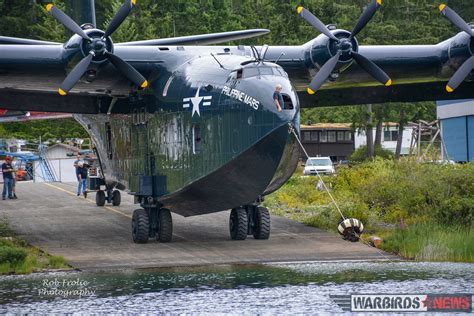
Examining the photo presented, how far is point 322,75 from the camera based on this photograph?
25.6 m

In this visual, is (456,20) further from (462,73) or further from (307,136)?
(307,136)

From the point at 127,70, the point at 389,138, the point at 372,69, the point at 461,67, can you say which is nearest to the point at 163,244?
the point at 127,70

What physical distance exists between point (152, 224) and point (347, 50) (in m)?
7.36

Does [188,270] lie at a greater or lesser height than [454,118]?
lesser

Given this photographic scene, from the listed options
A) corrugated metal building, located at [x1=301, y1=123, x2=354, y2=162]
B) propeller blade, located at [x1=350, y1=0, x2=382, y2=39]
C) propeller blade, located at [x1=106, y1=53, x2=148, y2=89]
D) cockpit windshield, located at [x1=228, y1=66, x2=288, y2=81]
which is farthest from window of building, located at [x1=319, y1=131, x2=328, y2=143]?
cockpit windshield, located at [x1=228, y1=66, x2=288, y2=81]

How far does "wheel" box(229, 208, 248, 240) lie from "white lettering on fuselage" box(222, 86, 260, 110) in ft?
13.0

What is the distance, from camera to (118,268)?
2111cm

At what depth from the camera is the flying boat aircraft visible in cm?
2220

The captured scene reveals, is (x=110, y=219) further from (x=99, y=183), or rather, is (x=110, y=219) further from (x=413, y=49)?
(x=413, y=49)

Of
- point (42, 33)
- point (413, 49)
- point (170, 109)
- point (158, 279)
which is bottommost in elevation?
point (158, 279)

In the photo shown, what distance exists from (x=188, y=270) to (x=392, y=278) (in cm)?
475

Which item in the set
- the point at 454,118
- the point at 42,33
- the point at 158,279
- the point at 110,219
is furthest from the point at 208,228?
the point at 42,33

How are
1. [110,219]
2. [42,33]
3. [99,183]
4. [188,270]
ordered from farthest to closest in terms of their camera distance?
1. [42,33]
2. [99,183]
3. [110,219]
4. [188,270]

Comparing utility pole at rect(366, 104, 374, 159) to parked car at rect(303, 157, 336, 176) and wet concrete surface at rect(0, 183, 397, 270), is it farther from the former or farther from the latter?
wet concrete surface at rect(0, 183, 397, 270)
